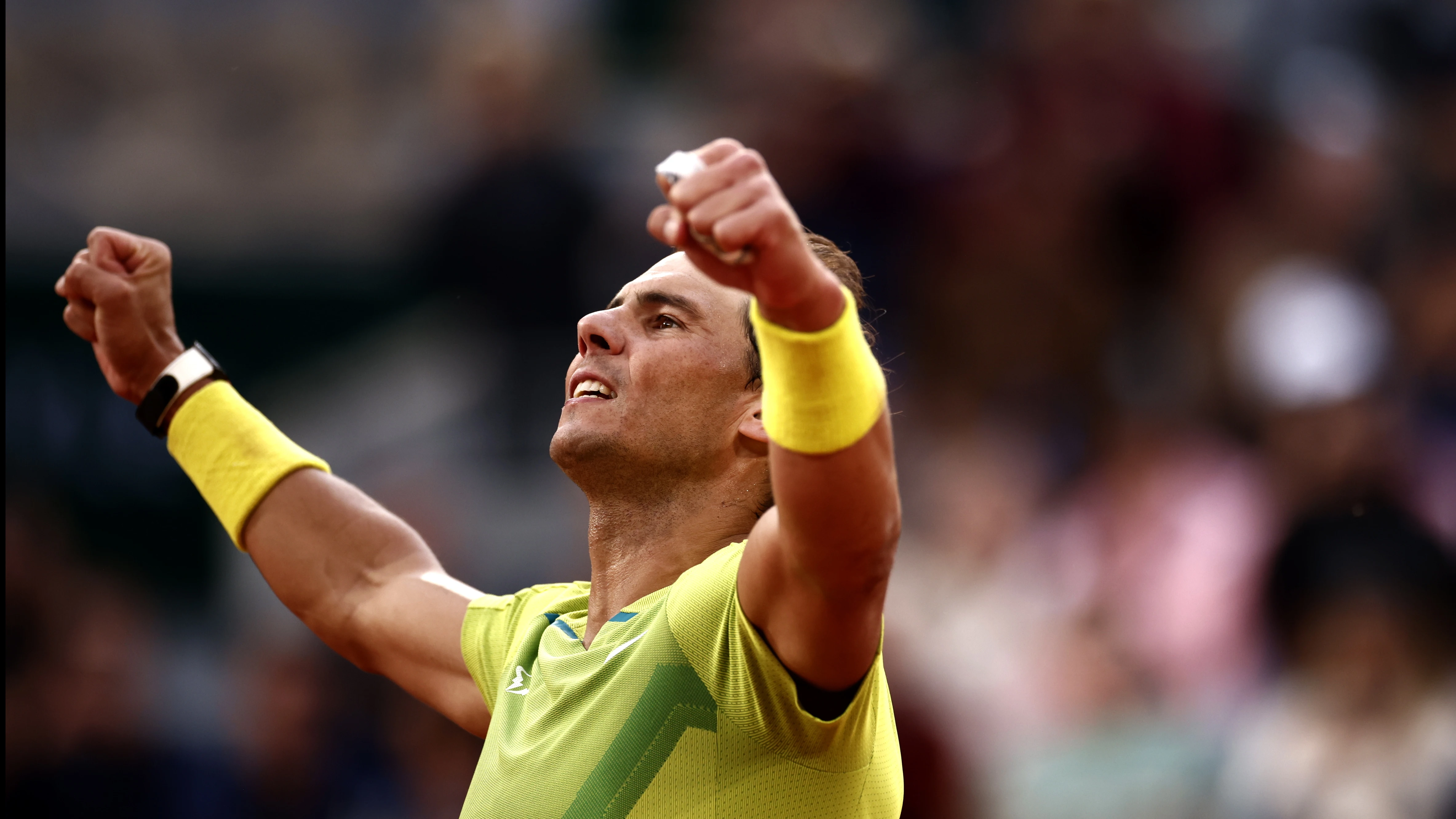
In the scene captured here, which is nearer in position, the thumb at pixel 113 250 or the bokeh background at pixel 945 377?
the thumb at pixel 113 250

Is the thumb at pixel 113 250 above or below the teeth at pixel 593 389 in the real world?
above

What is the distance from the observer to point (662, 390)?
290cm

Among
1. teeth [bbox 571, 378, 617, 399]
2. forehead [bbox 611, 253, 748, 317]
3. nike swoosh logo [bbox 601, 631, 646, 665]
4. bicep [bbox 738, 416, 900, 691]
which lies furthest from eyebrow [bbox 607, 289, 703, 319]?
bicep [bbox 738, 416, 900, 691]

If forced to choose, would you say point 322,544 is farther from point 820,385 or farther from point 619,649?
point 820,385

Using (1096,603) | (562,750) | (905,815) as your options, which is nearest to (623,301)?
(562,750)

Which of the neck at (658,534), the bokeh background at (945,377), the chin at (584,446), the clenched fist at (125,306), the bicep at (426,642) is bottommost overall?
the bokeh background at (945,377)

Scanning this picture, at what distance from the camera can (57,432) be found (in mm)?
6273

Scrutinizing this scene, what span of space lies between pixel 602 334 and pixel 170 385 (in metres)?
1.15

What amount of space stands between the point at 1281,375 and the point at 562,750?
3737 millimetres

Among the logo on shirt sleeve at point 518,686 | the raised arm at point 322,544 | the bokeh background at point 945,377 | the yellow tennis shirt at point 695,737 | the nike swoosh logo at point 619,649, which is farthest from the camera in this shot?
the bokeh background at point 945,377

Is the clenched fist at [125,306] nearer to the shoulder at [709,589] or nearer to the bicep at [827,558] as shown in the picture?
the shoulder at [709,589]

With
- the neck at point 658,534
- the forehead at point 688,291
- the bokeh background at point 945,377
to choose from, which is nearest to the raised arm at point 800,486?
the neck at point 658,534

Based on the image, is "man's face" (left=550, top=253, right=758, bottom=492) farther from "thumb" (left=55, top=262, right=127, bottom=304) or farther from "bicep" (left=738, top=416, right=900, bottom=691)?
"thumb" (left=55, top=262, right=127, bottom=304)

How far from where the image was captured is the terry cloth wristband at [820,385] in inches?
78.8
